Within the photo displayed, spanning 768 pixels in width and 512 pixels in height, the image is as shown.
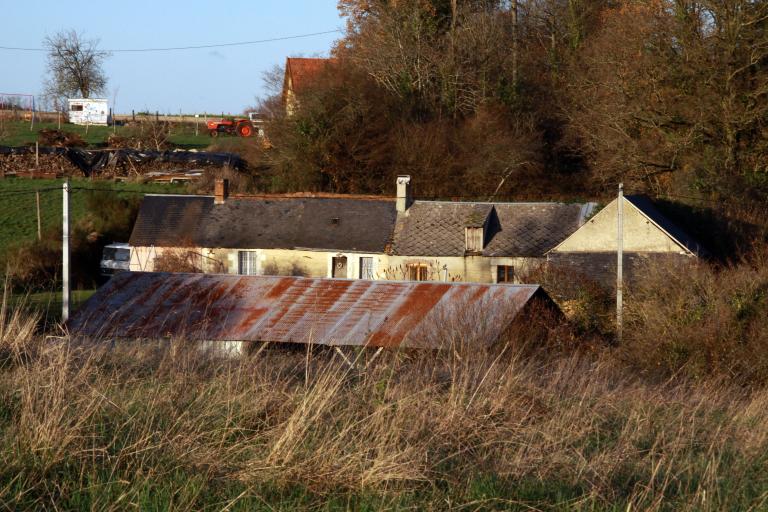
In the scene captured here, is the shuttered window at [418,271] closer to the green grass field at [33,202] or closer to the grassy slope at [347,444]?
the green grass field at [33,202]

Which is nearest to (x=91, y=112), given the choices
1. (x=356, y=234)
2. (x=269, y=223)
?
(x=269, y=223)

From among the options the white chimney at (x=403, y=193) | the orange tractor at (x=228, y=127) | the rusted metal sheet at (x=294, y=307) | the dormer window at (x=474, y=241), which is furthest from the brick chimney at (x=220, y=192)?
the orange tractor at (x=228, y=127)

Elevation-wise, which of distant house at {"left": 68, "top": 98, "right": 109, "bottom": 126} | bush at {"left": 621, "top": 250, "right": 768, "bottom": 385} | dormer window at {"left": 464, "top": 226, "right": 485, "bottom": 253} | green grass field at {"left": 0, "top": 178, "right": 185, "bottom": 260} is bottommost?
bush at {"left": 621, "top": 250, "right": 768, "bottom": 385}

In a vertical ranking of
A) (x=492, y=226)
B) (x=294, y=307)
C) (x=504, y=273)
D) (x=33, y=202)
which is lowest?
(x=504, y=273)

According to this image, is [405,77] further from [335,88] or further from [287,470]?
[287,470]

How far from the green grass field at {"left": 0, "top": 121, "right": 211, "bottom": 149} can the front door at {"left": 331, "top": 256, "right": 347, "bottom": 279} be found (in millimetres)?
21613

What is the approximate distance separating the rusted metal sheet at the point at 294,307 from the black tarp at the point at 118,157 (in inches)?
910

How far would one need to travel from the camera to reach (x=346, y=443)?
5.07 metres

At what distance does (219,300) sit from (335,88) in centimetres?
2060

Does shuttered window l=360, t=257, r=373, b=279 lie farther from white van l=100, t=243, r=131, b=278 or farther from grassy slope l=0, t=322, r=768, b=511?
grassy slope l=0, t=322, r=768, b=511

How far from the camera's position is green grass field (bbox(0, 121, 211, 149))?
5297 centimetres

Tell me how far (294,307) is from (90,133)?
4175 cm

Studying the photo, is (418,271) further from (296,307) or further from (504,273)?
(296,307)

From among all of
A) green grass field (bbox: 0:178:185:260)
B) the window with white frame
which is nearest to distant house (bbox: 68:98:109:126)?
green grass field (bbox: 0:178:185:260)
